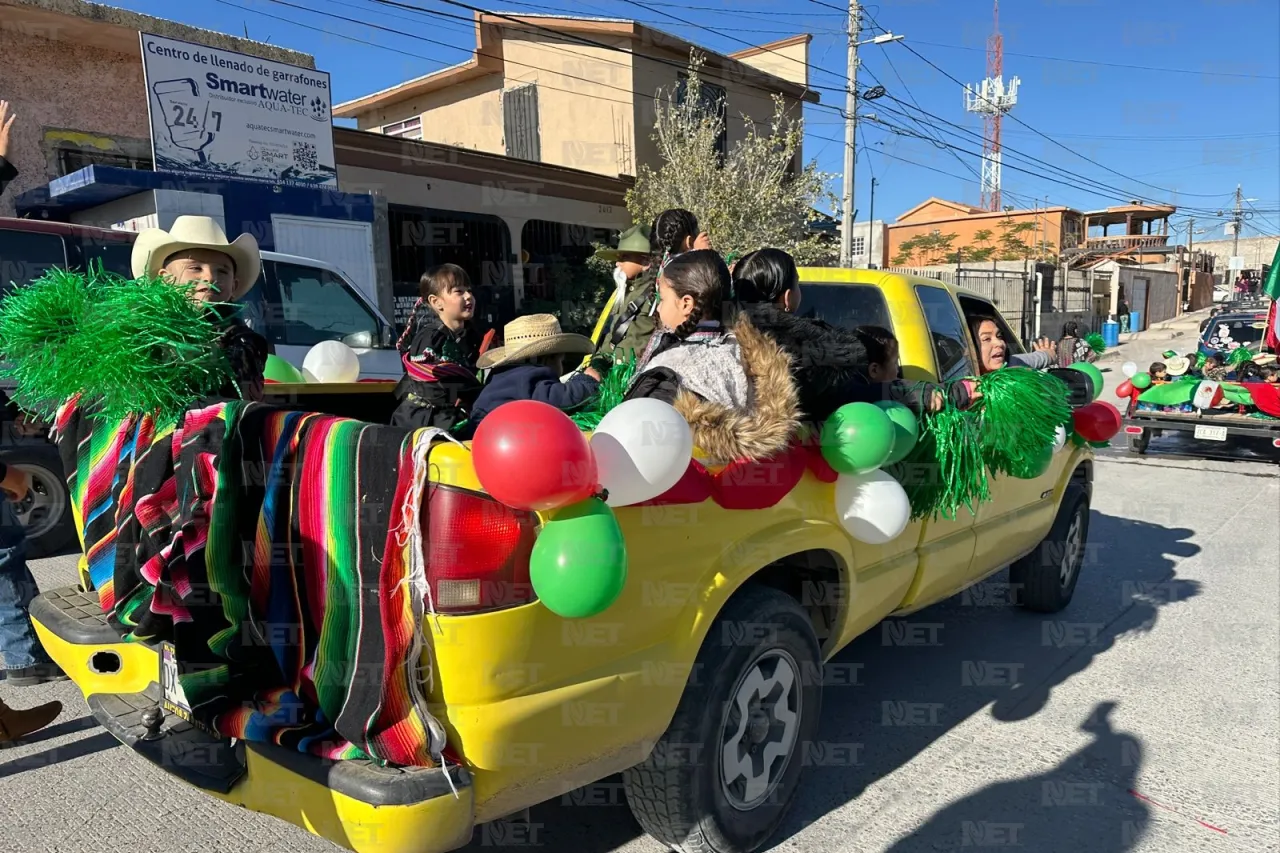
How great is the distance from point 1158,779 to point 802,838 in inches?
57.9

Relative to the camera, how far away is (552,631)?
1.85 metres

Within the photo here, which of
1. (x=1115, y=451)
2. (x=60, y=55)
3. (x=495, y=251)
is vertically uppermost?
(x=60, y=55)

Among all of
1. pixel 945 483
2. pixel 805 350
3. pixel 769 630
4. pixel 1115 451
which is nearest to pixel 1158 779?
pixel 945 483

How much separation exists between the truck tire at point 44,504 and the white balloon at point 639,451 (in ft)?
15.5

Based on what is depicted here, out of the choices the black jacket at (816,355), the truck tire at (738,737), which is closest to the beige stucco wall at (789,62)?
the black jacket at (816,355)

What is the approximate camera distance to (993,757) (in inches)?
125

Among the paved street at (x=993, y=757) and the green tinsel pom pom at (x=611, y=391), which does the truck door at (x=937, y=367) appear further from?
the green tinsel pom pom at (x=611, y=391)

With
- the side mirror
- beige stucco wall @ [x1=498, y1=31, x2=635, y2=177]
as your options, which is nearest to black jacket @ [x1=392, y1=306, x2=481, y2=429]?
the side mirror

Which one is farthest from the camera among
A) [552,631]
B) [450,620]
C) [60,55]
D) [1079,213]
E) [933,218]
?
[933,218]

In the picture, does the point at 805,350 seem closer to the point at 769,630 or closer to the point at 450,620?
the point at 769,630

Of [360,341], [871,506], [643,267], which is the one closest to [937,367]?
[871,506]

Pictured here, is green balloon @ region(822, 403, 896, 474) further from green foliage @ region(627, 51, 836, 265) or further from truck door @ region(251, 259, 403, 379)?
green foliage @ region(627, 51, 836, 265)

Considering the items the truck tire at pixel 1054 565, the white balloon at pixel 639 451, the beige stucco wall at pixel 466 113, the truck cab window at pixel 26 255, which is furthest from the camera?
the beige stucco wall at pixel 466 113

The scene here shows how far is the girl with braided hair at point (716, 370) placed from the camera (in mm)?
2223
